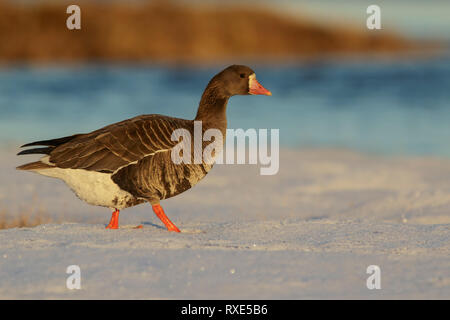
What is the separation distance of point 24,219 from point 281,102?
61.9ft

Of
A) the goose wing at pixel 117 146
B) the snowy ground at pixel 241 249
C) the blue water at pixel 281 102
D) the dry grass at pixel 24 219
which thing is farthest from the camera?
the blue water at pixel 281 102

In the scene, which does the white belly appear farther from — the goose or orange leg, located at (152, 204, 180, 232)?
orange leg, located at (152, 204, 180, 232)

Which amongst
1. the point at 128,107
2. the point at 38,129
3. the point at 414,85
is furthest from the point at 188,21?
the point at 38,129

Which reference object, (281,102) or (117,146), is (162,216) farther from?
(281,102)

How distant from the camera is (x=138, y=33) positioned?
136ft

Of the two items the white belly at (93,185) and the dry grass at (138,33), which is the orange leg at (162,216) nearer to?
the white belly at (93,185)

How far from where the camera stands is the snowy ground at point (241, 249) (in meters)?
5.27

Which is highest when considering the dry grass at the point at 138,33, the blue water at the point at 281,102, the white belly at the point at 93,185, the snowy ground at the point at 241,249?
the dry grass at the point at 138,33

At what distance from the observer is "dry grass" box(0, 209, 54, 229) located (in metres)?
8.61

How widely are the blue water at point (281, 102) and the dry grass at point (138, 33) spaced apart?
10.1 ft

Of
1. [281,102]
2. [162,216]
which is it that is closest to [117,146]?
[162,216]

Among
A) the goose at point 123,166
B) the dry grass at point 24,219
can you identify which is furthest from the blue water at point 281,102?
the goose at point 123,166

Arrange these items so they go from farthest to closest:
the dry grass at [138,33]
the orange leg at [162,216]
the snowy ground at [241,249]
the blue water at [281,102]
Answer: the dry grass at [138,33], the blue water at [281,102], the orange leg at [162,216], the snowy ground at [241,249]

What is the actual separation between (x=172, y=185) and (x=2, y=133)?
43.4 ft
